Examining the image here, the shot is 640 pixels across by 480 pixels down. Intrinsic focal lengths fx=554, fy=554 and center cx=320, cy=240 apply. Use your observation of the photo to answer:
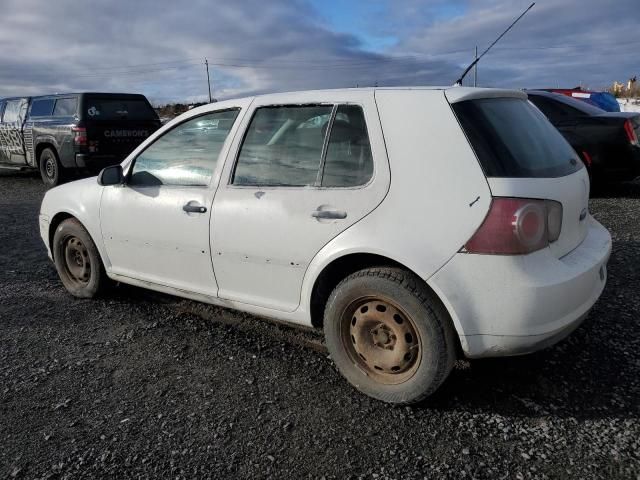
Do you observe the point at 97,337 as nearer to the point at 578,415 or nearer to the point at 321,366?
the point at 321,366

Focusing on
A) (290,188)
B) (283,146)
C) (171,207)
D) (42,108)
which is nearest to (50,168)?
(42,108)

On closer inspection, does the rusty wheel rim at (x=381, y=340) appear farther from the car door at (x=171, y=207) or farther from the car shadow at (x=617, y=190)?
the car shadow at (x=617, y=190)

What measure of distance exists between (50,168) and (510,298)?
11.6 metres

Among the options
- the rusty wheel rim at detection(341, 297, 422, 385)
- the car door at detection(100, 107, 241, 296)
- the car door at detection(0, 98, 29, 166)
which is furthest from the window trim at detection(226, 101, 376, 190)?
the car door at detection(0, 98, 29, 166)

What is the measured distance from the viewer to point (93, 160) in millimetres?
10938

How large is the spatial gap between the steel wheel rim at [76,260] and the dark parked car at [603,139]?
6.66 meters

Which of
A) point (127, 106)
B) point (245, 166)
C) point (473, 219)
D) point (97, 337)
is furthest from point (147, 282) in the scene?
point (127, 106)

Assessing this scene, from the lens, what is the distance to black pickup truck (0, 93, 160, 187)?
10852 mm

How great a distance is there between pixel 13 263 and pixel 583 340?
5413 millimetres

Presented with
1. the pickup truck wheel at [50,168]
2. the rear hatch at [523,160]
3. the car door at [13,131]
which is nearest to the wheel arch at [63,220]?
the rear hatch at [523,160]

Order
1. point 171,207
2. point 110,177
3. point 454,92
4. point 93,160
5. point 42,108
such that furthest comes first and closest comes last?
point 42,108 < point 93,160 < point 110,177 < point 171,207 < point 454,92

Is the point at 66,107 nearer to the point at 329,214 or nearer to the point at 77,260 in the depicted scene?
the point at 77,260

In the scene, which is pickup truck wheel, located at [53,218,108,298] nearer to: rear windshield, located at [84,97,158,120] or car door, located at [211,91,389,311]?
car door, located at [211,91,389,311]

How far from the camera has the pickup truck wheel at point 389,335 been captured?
2.74 metres
